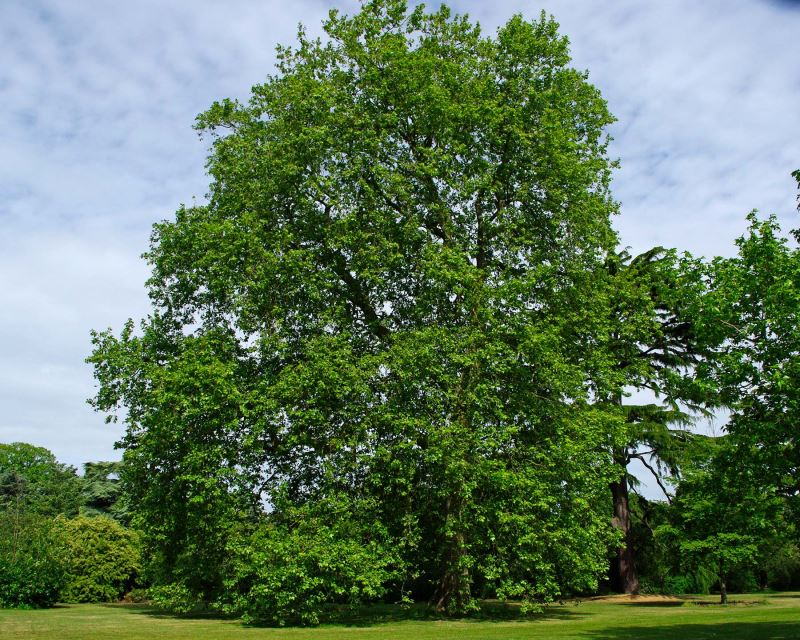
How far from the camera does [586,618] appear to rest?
22281 mm

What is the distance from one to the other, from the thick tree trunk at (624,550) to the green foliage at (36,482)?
3977 centimetres

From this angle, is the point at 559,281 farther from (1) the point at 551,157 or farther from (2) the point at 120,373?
(2) the point at 120,373

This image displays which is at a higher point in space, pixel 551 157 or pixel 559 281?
pixel 551 157

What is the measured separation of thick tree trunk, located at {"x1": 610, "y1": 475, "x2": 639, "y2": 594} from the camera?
3488 centimetres

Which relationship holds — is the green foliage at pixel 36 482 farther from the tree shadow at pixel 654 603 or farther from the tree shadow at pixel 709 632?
the tree shadow at pixel 709 632

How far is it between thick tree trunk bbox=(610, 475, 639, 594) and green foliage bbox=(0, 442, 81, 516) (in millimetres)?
39770

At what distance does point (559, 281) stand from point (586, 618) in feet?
36.1

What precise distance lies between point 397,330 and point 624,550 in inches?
776

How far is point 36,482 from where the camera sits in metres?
68.9

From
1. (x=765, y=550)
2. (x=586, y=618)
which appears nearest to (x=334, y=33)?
(x=586, y=618)

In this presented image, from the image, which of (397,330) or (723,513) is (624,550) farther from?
(397,330)

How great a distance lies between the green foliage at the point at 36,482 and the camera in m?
56.8

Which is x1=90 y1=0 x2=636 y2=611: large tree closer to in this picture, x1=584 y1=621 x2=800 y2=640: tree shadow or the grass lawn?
the grass lawn

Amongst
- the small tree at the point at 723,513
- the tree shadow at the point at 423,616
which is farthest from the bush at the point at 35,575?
the small tree at the point at 723,513
